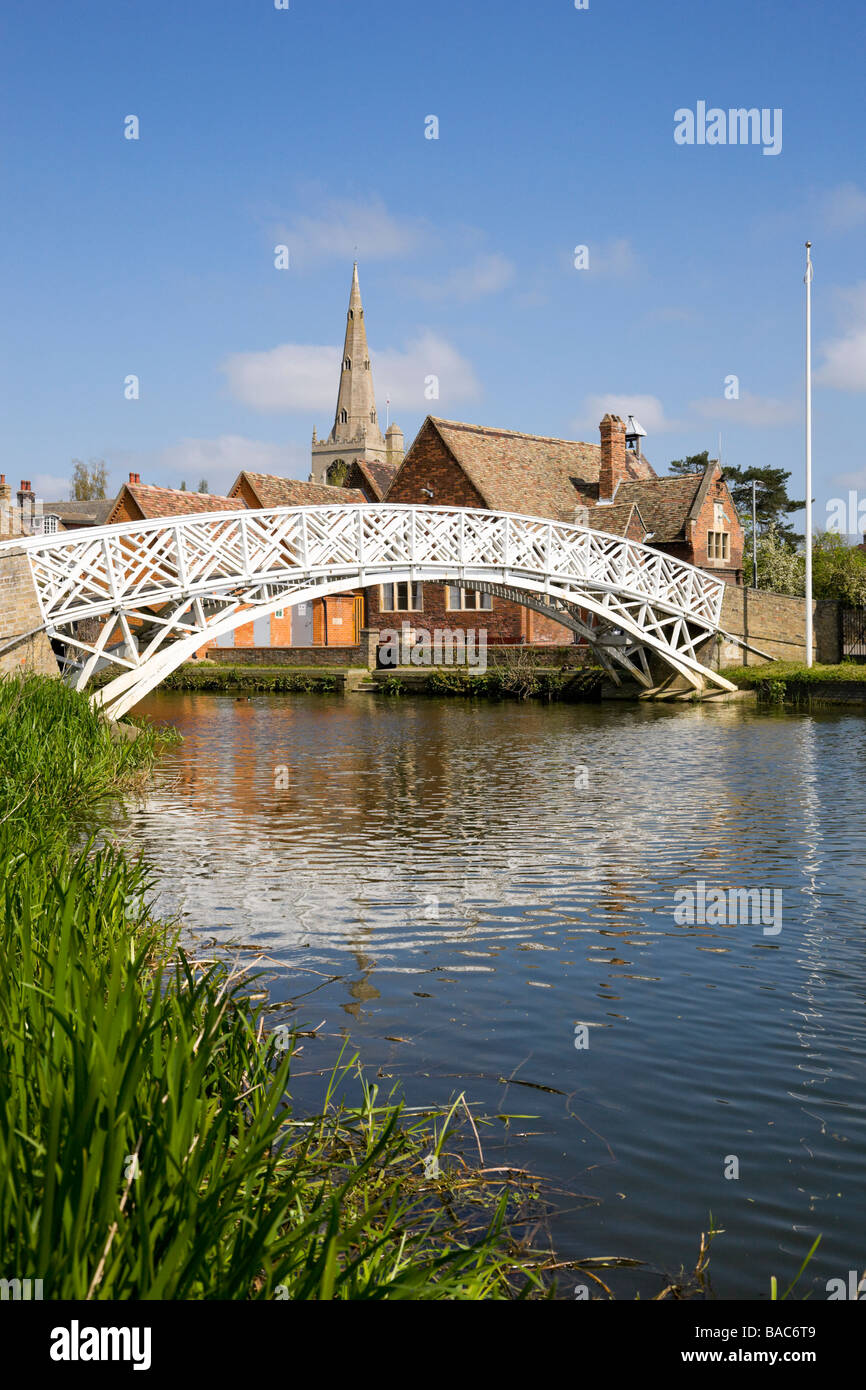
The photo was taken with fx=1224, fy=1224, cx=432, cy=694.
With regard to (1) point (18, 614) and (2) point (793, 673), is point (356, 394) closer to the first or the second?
(2) point (793, 673)

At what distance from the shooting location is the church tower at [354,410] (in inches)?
4835

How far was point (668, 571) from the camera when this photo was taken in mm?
37625

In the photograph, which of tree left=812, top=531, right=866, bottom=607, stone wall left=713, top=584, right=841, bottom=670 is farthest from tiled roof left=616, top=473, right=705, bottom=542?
tree left=812, top=531, right=866, bottom=607

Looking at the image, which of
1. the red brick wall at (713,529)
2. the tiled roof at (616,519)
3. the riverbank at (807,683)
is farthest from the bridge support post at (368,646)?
the riverbank at (807,683)

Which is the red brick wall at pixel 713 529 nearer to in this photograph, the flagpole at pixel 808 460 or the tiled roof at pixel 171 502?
the flagpole at pixel 808 460

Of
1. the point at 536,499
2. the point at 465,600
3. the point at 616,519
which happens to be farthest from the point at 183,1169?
the point at 536,499

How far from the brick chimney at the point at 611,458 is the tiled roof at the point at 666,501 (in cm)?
83

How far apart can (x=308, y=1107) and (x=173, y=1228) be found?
2.68 m

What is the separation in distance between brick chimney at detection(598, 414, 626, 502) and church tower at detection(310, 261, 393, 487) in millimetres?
75773

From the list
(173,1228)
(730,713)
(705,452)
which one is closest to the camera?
(173,1228)

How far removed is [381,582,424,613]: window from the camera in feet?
162
